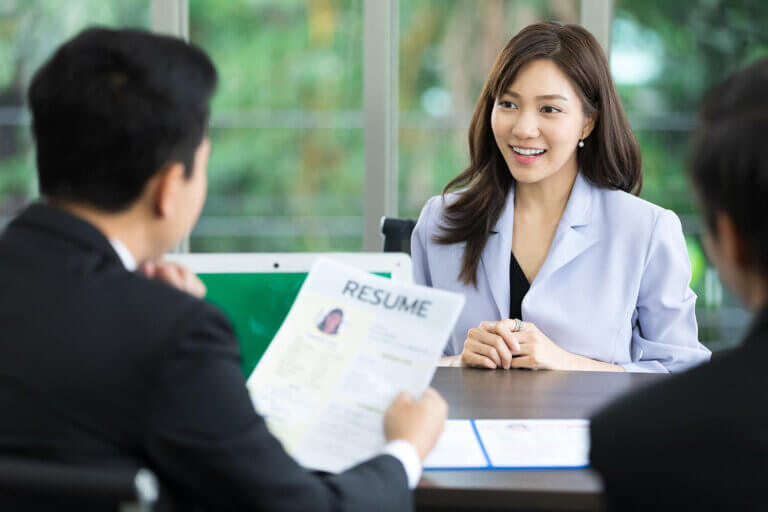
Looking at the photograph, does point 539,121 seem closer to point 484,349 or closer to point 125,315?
point 484,349

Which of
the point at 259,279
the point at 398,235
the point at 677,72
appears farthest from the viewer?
the point at 677,72

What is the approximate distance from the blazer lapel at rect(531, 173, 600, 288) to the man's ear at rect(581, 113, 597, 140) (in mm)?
127

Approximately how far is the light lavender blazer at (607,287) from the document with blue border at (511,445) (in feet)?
1.94

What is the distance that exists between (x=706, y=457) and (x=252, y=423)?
450 mm

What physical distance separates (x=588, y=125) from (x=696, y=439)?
1.46 meters

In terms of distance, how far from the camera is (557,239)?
6.21 feet

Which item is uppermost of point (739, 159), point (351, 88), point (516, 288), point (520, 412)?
point (351, 88)

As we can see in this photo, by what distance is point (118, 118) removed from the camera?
2.59ft

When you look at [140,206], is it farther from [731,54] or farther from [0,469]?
[731,54]

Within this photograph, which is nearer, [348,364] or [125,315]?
[125,315]

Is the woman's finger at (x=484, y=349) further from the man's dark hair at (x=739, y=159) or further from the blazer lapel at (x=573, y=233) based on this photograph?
the man's dark hair at (x=739, y=159)

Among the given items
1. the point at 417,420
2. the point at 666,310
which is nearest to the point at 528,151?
the point at 666,310

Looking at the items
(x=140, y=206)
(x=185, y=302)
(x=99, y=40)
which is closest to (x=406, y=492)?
A: (x=185, y=302)

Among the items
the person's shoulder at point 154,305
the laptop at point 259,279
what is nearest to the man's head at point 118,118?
the person's shoulder at point 154,305
